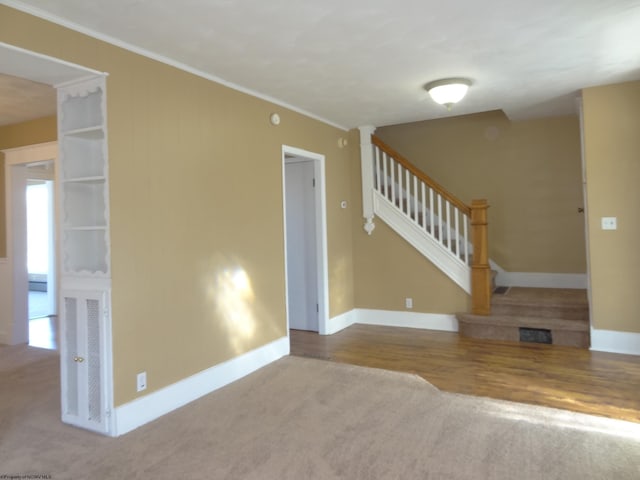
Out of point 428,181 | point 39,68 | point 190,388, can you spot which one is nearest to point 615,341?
point 428,181

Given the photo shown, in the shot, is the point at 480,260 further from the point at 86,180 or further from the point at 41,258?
the point at 41,258

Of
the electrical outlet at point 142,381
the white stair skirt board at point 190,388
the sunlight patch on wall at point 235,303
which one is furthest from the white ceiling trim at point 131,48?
the white stair skirt board at point 190,388

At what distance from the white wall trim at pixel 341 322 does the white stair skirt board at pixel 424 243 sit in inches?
47.9

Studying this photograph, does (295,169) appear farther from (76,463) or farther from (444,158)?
(76,463)

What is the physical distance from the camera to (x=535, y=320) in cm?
466

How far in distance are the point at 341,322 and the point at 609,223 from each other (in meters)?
3.05

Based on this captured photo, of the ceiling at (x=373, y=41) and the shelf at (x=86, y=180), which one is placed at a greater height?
the ceiling at (x=373, y=41)

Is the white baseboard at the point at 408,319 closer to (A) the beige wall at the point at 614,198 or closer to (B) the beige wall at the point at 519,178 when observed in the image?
(B) the beige wall at the point at 519,178

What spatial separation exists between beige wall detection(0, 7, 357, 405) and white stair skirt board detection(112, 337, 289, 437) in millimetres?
60

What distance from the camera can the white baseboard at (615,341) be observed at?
416 centimetres

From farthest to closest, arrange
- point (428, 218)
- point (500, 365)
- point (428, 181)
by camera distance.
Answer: point (428, 218) < point (428, 181) < point (500, 365)

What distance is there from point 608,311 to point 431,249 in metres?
1.88

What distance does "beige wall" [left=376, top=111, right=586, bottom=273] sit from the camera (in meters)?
5.59

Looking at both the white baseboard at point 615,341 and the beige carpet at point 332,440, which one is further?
the white baseboard at point 615,341
